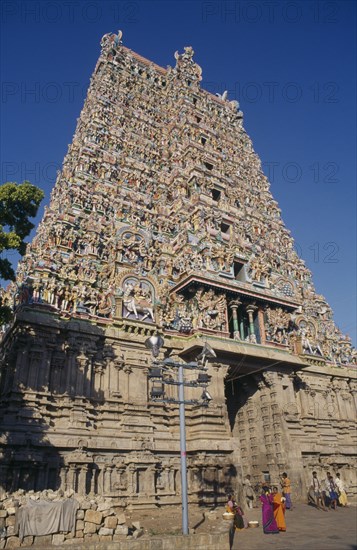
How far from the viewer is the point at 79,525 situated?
1231 cm

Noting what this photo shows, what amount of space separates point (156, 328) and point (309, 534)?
13.2 m

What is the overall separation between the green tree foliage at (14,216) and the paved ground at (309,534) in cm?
1142

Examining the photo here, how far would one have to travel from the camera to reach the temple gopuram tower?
794 inches

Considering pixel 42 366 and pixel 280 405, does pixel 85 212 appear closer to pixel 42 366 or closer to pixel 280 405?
pixel 42 366

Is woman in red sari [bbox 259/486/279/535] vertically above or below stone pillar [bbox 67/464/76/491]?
below

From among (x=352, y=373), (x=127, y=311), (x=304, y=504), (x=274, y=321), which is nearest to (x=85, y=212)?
(x=127, y=311)

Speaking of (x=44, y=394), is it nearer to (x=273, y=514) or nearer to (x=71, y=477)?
(x=71, y=477)

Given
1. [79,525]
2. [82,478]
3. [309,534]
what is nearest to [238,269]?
[82,478]

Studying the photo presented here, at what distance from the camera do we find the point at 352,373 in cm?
3375

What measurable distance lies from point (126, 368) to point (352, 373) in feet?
66.0

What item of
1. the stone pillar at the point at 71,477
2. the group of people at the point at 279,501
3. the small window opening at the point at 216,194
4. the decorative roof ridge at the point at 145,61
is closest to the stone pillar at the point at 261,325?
the group of people at the point at 279,501

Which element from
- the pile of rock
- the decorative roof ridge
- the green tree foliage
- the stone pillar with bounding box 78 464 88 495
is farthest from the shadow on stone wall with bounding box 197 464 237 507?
the decorative roof ridge

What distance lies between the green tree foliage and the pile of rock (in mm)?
6239

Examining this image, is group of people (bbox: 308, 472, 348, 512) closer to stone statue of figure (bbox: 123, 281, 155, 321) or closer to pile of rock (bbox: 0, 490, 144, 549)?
pile of rock (bbox: 0, 490, 144, 549)
